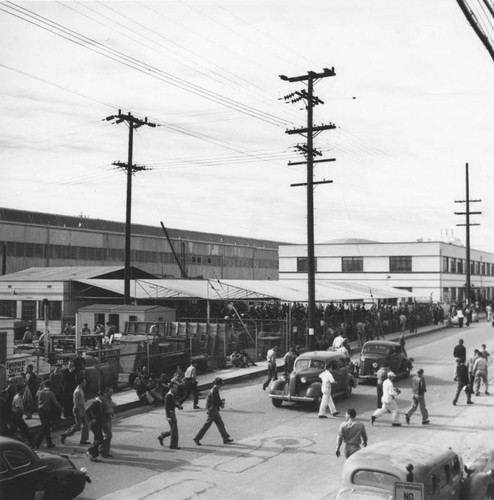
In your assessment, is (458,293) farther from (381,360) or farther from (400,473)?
(400,473)

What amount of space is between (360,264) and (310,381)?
61.6 meters

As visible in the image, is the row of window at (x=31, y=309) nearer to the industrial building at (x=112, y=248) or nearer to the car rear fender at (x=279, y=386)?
the industrial building at (x=112, y=248)

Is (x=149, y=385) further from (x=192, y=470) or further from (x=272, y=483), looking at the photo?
(x=272, y=483)

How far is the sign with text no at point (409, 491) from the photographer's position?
23.3 feet

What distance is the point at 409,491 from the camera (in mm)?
7176

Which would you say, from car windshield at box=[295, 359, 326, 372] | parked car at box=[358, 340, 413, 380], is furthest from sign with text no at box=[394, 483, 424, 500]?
parked car at box=[358, 340, 413, 380]

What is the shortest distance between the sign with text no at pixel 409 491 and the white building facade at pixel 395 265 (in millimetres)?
66427

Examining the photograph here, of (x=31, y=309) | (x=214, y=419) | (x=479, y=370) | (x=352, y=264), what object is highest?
(x=352, y=264)

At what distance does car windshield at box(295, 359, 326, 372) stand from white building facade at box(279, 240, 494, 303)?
176ft

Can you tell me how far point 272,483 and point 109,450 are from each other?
401cm

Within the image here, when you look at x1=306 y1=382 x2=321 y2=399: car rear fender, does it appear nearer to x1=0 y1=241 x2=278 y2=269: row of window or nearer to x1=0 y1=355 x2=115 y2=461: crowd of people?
x1=0 y1=355 x2=115 y2=461: crowd of people

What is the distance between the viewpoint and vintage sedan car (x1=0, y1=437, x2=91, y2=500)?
966 centimetres

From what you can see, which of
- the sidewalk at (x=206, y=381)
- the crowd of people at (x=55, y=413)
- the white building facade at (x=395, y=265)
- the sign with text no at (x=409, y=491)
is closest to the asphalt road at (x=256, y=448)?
the crowd of people at (x=55, y=413)

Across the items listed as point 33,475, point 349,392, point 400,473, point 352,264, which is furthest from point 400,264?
point 33,475
